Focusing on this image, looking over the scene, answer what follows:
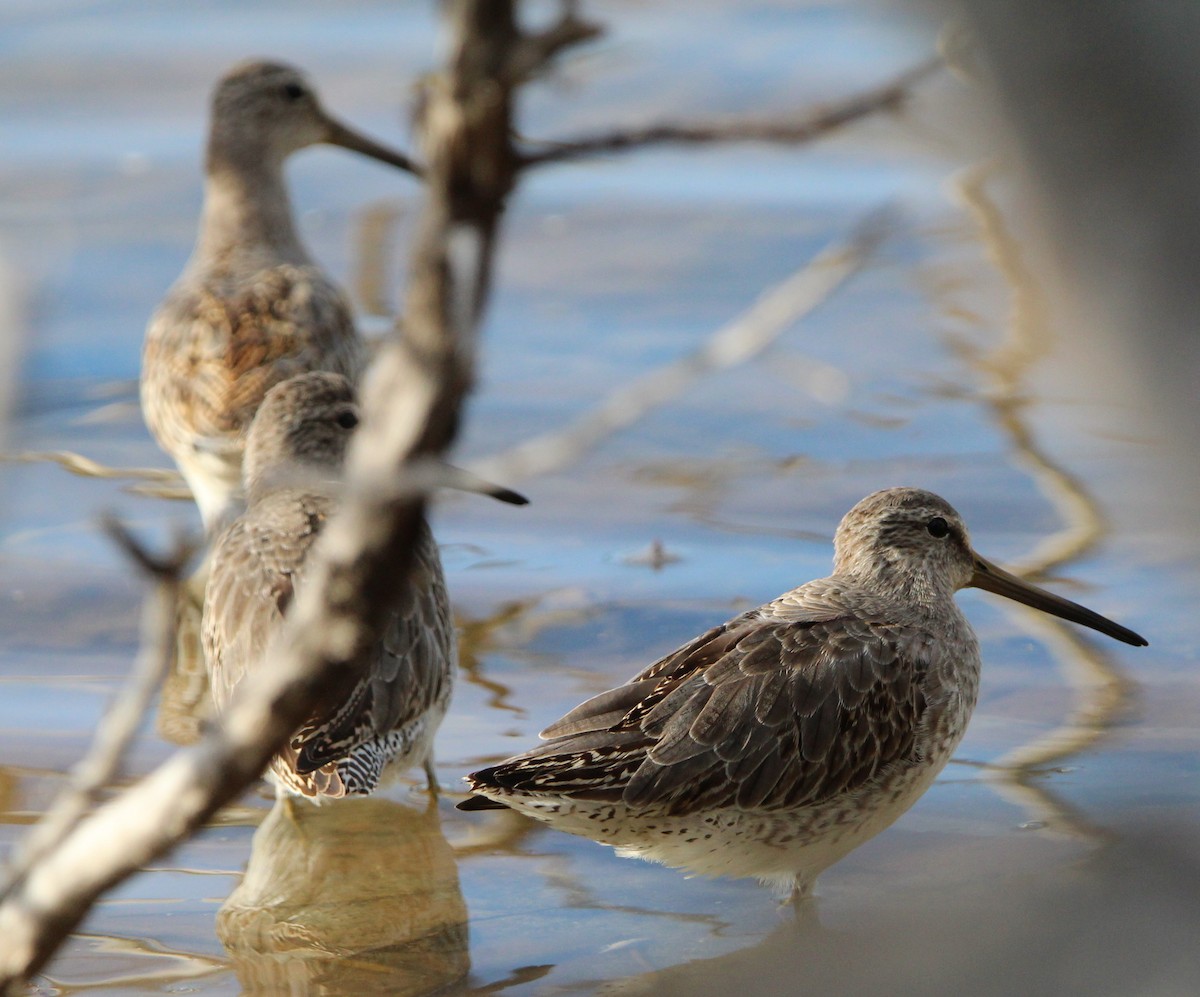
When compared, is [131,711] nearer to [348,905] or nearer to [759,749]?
[759,749]

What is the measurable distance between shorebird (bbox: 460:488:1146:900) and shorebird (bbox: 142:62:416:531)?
189 centimetres

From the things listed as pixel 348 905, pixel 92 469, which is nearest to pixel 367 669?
pixel 348 905

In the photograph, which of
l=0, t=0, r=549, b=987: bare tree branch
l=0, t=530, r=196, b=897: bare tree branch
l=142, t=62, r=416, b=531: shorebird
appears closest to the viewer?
l=0, t=0, r=549, b=987: bare tree branch

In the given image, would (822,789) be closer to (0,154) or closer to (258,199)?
(258,199)

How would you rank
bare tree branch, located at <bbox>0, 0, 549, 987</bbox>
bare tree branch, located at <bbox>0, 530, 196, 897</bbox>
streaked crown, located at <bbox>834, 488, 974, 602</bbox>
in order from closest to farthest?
bare tree branch, located at <bbox>0, 0, 549, 987</bbox>
bare tree branch, located at <bbox>0, 530, 196, 897</bbox>
streaked crown, located at <bbox>834, 488, 974, 602</bbox>

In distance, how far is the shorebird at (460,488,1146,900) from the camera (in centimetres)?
352

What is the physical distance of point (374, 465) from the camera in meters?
1.37

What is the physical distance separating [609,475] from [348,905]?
2.61m

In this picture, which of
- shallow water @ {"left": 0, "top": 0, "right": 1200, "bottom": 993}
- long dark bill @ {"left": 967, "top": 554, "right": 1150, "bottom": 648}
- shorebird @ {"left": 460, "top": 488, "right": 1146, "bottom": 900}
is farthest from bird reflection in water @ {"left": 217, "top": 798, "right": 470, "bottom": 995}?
long dark bill @ {"left": 967, "top": 554, "right": 1150, "bottom": 648}

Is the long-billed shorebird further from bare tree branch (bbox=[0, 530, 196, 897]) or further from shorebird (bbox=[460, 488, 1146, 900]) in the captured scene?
bare tree branch (bbox=[0, 530, 196, 897])

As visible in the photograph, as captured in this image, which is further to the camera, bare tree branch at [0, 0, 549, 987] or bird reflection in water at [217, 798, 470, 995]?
bird reflection in water at [217, 798, 470, 995]

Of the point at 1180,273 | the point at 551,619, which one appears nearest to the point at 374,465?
the point at 1180,273

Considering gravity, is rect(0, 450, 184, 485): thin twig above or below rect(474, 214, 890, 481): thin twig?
below

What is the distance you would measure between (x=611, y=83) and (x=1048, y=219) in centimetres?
893
